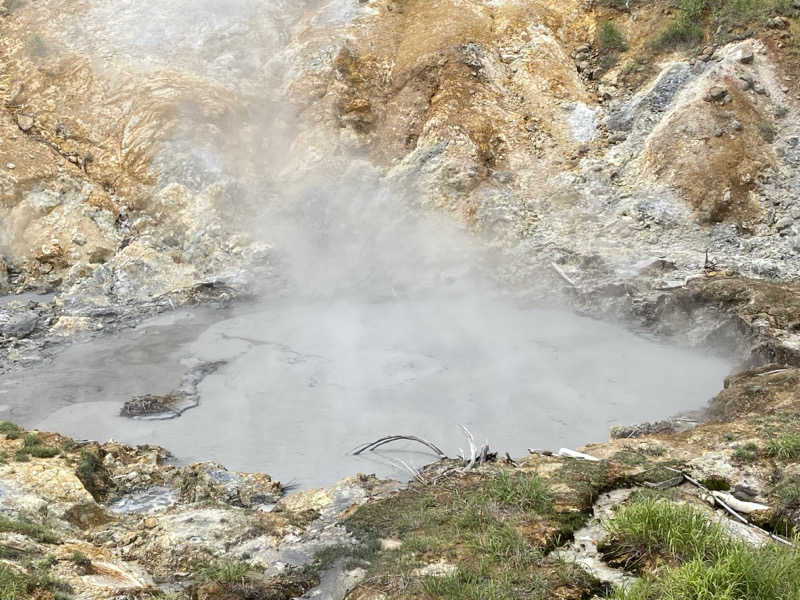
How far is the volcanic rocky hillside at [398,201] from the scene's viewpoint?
20.1 ft

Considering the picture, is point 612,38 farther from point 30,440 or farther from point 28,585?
point 28,585

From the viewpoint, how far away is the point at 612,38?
21969 mm

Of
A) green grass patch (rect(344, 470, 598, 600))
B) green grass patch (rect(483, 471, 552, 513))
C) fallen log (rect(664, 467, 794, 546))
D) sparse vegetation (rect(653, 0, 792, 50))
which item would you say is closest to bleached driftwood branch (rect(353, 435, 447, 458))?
green grass patch (rect(344, 470, 598, 600))

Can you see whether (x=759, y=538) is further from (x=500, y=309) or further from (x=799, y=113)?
(x=799, y=113)

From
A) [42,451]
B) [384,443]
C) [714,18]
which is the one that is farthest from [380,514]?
[714,18]

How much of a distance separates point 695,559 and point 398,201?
16.5 metres

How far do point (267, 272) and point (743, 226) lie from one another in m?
13.3

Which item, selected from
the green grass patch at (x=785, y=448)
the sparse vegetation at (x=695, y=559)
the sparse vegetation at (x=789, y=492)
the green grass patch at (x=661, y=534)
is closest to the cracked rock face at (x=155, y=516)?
the green grass patch at (x=661, y=534)

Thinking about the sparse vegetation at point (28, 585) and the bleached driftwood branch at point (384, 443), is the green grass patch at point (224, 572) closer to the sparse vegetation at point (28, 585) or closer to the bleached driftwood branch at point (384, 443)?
the sparse vegetation at point (28, 585)

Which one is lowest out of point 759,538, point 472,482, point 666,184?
point 472,482

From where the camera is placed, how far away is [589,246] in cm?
1731

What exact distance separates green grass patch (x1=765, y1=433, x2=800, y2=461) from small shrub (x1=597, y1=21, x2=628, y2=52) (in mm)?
18456

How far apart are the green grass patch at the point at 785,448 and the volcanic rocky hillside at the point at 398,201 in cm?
4

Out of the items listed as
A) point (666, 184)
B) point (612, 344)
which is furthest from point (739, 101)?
point (612, 344)
